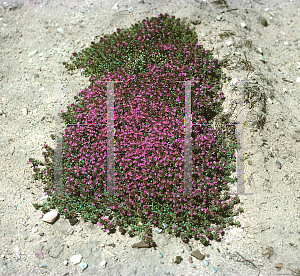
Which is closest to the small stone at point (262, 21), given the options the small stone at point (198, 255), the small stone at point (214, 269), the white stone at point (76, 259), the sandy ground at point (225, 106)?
the sandy ground at point (225, 106)

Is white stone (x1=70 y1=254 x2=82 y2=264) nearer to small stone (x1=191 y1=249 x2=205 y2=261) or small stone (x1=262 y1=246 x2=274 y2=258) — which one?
small stone (x1=191 y1=249 x2=205 y2=261)

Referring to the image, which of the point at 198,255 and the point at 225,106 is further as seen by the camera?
the point at 225,106

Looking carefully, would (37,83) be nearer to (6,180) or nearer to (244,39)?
(6,180)

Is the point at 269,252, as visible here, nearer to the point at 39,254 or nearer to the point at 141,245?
the point at 141,245
